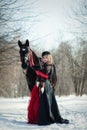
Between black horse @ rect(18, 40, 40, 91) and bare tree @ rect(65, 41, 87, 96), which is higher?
black horse @ rect(18, 40, 40, 91)

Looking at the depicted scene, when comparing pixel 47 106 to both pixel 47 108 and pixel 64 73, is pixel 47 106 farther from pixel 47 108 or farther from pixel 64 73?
pixel 64 73

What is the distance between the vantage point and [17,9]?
1067 cm

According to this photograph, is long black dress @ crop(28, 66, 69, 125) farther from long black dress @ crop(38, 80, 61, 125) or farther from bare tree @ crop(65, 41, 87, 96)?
bare tree @ crop(65, 41, 87, 96)

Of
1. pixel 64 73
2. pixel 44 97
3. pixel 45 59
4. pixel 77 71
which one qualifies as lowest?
pixel 64 73

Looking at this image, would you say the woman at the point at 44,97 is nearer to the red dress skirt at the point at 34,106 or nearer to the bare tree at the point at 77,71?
the red dress skirt at the point at 34,106

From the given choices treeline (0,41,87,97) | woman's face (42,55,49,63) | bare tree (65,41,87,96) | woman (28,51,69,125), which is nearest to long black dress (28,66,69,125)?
woman (28,51,69,125)

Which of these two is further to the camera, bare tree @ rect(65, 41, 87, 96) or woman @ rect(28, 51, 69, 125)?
bare tree @ rect(65, 41, 87, 96)

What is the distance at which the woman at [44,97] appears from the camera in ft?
32.1

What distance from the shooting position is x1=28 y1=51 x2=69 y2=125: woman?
9.80 meters

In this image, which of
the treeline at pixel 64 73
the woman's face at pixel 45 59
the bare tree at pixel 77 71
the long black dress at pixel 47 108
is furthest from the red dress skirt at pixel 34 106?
the bare tree at pixel 77 71

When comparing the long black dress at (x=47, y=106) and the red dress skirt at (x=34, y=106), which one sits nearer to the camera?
the long black dress at (x=47, y=106)

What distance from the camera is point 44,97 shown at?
9.94 metres

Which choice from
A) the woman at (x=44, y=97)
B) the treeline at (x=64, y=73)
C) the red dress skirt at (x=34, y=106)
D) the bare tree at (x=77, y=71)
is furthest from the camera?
the bare tree at (x=77, y=71)

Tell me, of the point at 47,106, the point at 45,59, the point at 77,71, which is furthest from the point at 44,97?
the point at 77,71
